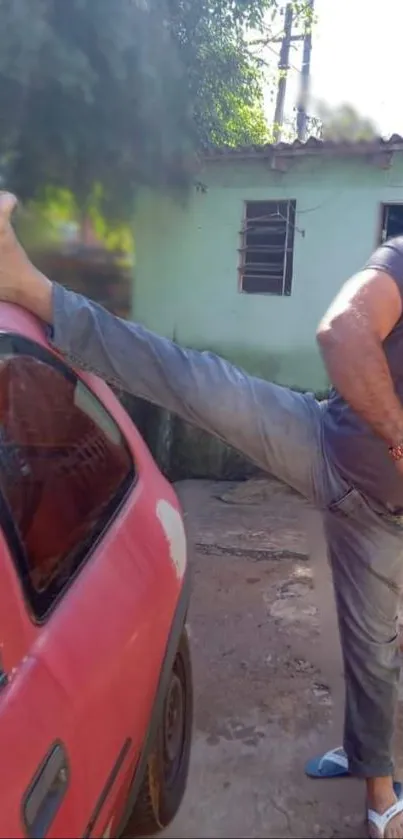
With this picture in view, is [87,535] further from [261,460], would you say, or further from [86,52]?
[86,52]

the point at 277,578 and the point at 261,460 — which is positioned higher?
the point at 261,460

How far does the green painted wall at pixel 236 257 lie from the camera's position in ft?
22.6

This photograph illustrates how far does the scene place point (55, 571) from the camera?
5.52ft

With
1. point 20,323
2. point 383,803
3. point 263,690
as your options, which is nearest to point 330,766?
point 383,803

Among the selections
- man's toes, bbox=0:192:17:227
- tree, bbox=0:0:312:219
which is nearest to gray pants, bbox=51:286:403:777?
man's toes, bbox=0:192:17:227

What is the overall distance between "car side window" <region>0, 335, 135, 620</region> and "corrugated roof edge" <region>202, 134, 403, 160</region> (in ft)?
16.7

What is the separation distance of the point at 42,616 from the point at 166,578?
0.58 m

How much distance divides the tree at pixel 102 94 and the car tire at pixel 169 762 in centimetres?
313

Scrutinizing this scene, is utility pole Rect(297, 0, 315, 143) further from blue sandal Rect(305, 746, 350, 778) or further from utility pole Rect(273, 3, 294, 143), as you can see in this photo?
blue sandal Rect(305, 746, 350, 778)

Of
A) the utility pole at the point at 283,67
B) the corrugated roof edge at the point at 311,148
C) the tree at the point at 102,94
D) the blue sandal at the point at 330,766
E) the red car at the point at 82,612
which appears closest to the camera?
the red car at the point at 82,612

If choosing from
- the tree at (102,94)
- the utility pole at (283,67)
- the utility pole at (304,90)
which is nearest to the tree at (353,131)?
the tree at (102,94)

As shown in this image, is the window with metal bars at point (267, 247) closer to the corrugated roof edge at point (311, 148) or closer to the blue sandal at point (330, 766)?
the corrugated roof edge at point (311, 148)

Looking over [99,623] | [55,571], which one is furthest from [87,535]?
[99,623]

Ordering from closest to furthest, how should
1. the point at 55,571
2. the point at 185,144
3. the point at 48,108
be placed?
1. the point at 55,571
2. the point at 48,108
3. the point at 185,144
